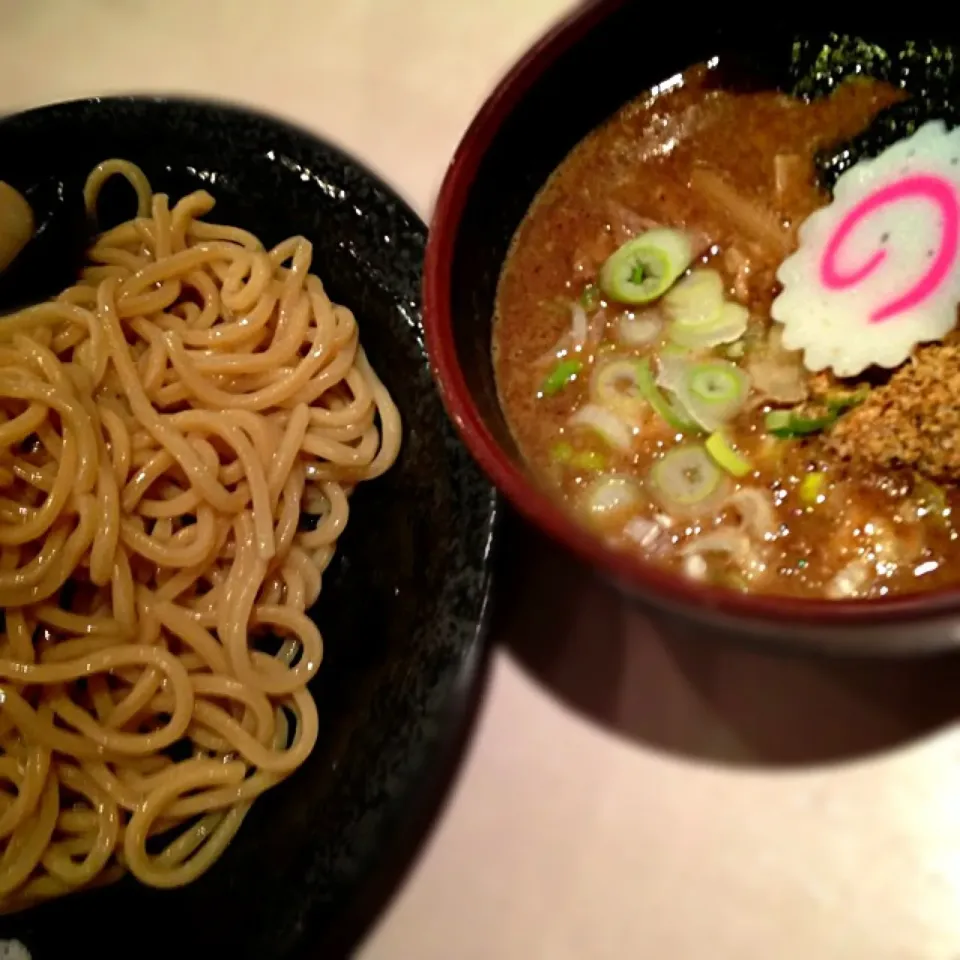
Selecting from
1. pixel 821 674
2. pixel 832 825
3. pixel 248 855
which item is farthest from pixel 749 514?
pixel 248 855

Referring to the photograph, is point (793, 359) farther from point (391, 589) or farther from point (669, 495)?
point (391, 589)

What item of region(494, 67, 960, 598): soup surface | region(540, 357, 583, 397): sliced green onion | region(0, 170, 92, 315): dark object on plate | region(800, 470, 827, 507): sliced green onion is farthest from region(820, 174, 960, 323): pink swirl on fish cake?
region(0, 170, 92, 315): dark object on plate

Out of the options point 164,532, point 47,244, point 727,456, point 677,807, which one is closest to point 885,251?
point 727,456

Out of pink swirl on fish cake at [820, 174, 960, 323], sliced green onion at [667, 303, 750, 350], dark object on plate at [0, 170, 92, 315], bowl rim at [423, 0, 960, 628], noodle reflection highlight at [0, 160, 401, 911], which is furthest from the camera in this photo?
dark object on plate at [0, 170, 92, 315]

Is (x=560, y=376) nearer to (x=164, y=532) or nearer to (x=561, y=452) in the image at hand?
(x=561, y=452)

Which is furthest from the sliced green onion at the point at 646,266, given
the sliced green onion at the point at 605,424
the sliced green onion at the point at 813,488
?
the sliced green onion at the point at 813,488

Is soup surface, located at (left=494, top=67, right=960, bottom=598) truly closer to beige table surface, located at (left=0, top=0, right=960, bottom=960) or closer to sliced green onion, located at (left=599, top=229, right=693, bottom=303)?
sliced green onion, located at (left=599, top=229, right=693, bottom=303)

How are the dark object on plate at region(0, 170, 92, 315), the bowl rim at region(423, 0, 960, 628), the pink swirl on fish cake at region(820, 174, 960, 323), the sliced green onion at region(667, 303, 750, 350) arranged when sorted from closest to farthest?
1. the bowl rim at region(423, 0, 960, 628)
2. the pink swirl on fish cake at region(820, 174, 960, 323)
3. the sliced green onion at region(667, 303, 750, 350)
4. the dark object on plate at region(0, 170, 92, 315)

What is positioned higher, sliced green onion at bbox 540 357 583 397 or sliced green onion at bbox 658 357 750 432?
sliced green onion at bbox 658 357 750 432

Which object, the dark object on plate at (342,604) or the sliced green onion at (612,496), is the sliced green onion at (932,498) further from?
the dark object on plate at (342,604)
